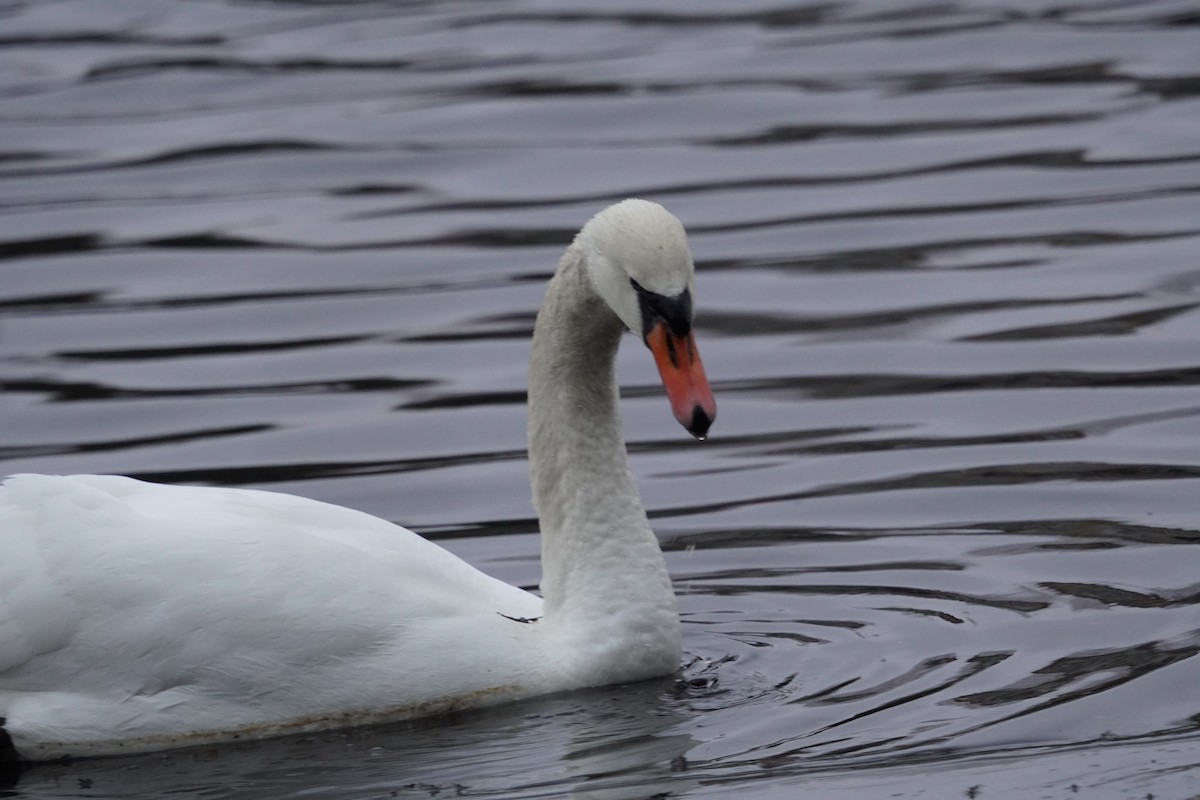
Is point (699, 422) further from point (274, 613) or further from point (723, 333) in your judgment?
point (723, 333)

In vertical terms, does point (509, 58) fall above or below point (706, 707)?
above

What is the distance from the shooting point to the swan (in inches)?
249

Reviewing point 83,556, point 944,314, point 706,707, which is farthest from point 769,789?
point 944,314

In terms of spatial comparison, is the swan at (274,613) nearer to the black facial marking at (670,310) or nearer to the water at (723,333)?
the black facial marking at (670,310)

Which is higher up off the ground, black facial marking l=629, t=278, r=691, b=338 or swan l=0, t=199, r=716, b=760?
black facial marking l=629, t=278, r=691, b=338

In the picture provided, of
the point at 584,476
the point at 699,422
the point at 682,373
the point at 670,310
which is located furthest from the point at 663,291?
the point at 584,476

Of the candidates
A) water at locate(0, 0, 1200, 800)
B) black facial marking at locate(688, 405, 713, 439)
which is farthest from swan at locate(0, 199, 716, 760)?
water at locate(0, 0, 1200, 800)

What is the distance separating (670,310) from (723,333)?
204 inches

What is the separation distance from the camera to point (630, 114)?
16.7 metres

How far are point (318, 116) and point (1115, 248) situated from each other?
7014mm

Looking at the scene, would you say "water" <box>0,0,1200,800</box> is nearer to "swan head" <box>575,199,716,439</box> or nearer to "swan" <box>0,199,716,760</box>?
"swan" <box>0,199,716,760</box>

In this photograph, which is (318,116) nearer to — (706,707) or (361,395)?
(361,395)

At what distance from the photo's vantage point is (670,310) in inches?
253

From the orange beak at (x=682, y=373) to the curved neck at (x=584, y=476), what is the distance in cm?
44
